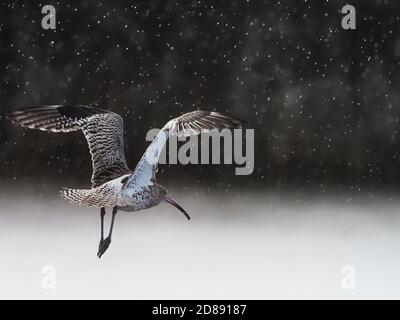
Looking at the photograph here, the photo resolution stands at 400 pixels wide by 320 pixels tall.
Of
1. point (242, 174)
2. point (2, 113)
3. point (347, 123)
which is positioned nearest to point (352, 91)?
point (347, 123)

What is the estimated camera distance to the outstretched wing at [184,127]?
3902mm

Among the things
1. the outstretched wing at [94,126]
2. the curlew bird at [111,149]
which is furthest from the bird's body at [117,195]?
the outstretched wing at [94,126]

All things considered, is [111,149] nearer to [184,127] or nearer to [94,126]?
[94,126]

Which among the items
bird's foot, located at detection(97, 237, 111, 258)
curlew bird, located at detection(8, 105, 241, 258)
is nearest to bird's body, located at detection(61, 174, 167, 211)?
curlew bird, located at detection(8, 105, 241, 258)

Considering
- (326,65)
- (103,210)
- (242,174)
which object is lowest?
(103,210)

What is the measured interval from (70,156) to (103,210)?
608 mm

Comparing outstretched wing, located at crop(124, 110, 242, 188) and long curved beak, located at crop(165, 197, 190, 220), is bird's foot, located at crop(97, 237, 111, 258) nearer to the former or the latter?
long curved beak, located at crop(165, 197, 190, 220)

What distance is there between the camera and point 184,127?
168 inches

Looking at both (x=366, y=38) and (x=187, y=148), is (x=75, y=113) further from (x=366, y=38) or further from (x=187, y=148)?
(x=366, y=38)

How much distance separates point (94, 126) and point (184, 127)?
655 mm

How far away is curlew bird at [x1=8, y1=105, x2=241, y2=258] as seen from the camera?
4.01 m

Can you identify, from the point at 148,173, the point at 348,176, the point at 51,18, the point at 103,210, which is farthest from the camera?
the point at 348,176

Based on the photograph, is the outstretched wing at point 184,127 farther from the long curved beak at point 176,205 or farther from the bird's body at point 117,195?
the long curved beak at point 176,205

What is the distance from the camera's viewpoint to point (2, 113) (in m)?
4.88
